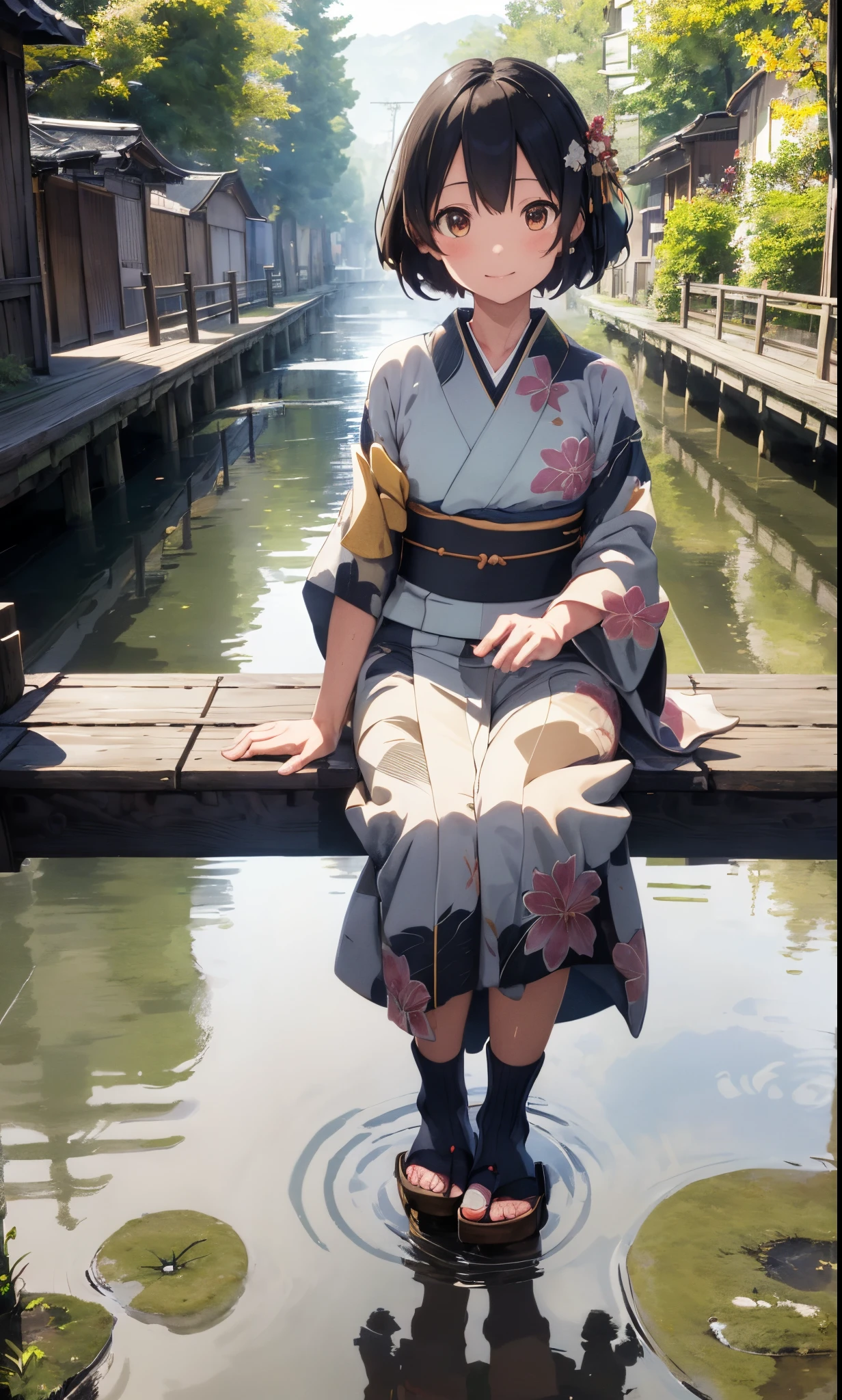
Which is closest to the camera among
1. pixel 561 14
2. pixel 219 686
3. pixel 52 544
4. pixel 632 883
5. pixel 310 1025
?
pixel 632 883

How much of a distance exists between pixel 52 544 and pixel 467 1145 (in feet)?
25.4

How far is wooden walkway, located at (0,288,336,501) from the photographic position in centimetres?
770

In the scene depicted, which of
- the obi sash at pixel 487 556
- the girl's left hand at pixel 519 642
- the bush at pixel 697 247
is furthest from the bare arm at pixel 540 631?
the bush at pixel 697 247

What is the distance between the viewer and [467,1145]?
7.77ft

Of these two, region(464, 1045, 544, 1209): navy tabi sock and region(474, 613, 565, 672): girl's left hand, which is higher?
region(474, 613, 565, 672): girl's left hand

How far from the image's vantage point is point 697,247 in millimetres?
20797

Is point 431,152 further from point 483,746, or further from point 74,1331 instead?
point 74,1331

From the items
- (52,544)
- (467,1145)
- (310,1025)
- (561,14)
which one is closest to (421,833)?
(467,1145)

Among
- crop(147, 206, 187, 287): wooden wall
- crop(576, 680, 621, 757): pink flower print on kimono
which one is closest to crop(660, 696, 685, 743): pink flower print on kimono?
crop(576, 680, 621, 757): pink flower print on kimono

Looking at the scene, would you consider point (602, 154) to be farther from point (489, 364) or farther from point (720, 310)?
point (720, 310)

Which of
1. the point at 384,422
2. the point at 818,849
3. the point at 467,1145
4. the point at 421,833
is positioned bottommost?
the point at 467,1145

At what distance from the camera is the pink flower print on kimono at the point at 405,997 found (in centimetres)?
209

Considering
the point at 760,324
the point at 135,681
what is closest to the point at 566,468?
the point at 135,681

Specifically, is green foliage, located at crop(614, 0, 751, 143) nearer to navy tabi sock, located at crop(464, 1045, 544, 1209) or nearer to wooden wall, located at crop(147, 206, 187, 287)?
wooden wall, located at crop(147, 206, 187, 287)
